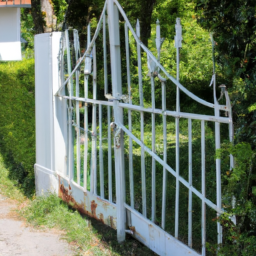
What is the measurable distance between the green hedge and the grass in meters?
0.86

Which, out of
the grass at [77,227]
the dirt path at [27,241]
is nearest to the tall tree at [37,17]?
the grass at [77,227]

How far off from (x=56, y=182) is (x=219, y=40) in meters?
3.42

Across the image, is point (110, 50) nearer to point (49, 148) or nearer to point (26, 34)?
point (49, 148)

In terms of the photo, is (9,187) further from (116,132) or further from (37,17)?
(37,17)

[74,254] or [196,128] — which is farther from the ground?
[196,128]

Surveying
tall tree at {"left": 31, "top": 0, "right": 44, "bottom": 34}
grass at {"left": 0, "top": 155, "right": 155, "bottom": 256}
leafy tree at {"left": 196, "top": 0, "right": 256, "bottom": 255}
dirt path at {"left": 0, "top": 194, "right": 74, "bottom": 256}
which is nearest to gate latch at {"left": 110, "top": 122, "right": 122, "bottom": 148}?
Result: grass at {"left": 0, "top": 155, "right": 155, "bottom": 256}

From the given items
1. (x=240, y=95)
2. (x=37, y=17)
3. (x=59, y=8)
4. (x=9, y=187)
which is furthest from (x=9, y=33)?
(x=240, y=95)

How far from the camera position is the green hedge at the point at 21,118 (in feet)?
23.2

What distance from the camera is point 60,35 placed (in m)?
5.60

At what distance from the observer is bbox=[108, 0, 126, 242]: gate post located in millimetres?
4262

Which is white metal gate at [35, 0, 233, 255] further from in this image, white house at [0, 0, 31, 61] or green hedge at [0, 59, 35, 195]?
white house at [0, 0, 31, 61]

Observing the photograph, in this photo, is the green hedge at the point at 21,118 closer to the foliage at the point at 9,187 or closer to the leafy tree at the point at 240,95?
the foliage at the point at 9,187

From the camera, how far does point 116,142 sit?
14.3ft

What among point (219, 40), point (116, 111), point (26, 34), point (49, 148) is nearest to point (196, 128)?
point (49, 148)
